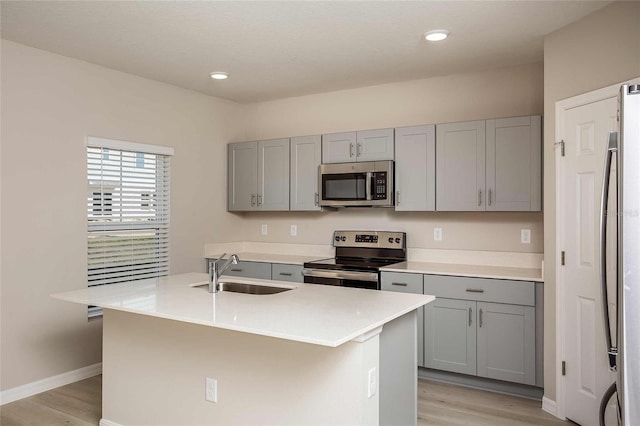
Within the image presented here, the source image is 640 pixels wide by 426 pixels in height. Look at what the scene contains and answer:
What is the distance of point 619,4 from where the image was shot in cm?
278

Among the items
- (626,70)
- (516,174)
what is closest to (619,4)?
(626,70)

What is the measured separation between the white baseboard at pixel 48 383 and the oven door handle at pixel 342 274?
193 centimetres

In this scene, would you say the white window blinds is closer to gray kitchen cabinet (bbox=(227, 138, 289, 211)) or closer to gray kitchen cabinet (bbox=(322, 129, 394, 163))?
gray kitchen cabinet (bbox=(227, 138, 289, 211))

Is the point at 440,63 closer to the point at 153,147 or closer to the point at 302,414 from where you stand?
the point at 153,147

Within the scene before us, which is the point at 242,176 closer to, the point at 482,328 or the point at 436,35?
the point at 436,35

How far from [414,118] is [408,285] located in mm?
1588

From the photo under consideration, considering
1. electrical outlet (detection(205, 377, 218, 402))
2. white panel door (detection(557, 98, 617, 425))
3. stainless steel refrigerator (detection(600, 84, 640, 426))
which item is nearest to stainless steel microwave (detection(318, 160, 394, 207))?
white panel door (detection(557, 98, 617, 425))

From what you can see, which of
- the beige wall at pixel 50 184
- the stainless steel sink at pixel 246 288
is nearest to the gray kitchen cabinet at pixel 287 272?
the stainless steel sink at pixel 246 288

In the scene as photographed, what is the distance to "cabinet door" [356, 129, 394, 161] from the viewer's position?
4.32 metres

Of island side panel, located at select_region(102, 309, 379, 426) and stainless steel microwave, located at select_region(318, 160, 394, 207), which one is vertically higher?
stainless steel microwave, located at select_region(318, 160, 394, 207)

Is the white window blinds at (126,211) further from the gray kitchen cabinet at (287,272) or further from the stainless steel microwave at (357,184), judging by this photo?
the stainless steel microwave at (357,184)

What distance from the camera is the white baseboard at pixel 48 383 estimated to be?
136 inches

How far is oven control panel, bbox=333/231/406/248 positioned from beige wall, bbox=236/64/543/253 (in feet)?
0.31

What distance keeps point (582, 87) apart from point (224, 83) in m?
3.01
